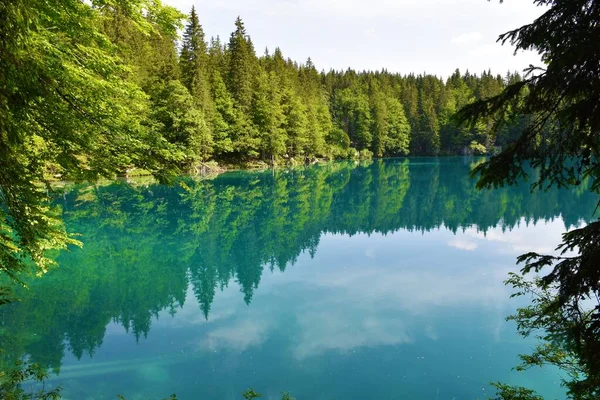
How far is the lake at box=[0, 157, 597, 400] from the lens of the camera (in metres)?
8.34

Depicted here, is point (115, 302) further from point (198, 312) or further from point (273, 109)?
point (273, 109)

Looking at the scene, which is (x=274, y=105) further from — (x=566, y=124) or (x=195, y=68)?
(x=566, y=124)

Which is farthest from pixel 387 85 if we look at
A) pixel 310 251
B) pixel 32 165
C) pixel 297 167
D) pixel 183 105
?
pixel 32 165

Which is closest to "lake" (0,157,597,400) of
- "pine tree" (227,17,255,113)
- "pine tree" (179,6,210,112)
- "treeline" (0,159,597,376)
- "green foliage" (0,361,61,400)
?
"treeline" (0,159,597,376)

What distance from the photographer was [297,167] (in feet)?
185

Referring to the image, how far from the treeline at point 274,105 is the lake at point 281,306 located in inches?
217

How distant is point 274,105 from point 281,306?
4219 cm

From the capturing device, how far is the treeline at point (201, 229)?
11.1 meters

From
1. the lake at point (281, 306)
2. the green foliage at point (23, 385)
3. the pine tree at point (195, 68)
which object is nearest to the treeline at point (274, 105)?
the pine tree at point (195, 68)

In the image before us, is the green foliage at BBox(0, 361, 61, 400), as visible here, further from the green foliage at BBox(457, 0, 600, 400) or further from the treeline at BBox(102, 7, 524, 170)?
the green foliage at BBox(457, 0, 600, 400)

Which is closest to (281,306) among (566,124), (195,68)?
(566,124)

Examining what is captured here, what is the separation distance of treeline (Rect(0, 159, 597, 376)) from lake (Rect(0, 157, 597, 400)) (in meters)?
0.09

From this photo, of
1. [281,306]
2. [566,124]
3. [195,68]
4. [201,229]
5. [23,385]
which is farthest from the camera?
[195,68]

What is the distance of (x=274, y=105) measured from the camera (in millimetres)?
51250
